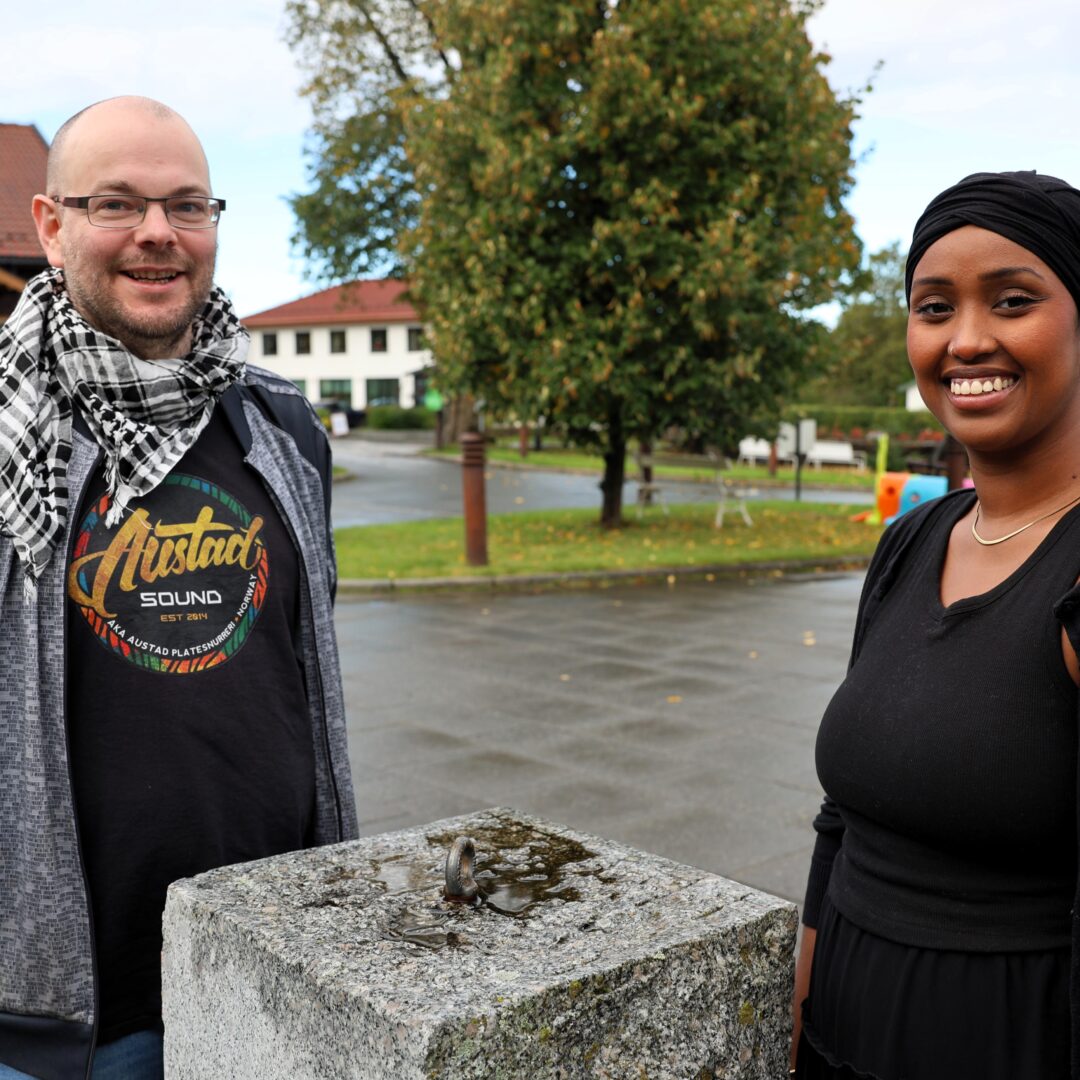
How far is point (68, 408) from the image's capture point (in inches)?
89.4

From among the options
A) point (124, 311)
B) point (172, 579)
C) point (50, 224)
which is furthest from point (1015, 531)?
point (50, 224)

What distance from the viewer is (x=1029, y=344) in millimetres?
1739

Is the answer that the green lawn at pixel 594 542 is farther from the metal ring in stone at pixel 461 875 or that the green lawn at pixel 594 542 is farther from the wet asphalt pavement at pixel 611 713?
the metal ring in stone at pixel 461 875

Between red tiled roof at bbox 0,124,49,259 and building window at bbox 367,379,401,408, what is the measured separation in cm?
4503

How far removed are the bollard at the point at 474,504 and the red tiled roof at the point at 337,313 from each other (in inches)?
2173

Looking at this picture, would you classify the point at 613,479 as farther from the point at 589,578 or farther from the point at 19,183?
the point at 19,183

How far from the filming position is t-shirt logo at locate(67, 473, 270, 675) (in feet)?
7.14

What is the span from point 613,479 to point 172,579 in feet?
49.6

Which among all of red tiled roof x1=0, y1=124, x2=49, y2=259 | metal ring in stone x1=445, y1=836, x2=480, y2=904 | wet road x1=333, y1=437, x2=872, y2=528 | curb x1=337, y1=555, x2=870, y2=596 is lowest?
curb x1=337, y1=555, x2=870, y2=596

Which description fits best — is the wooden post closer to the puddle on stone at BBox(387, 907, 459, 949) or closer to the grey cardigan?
the grey cardigan

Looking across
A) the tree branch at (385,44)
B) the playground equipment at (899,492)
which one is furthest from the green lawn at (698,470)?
the tree branch at (385,44)

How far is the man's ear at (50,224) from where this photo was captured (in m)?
2.33

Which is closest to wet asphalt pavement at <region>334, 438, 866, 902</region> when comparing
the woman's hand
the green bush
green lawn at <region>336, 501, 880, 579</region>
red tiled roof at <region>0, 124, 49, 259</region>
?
green lawn at <region>336, 501, 880, 579</region>

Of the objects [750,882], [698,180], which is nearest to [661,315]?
[698,180]
